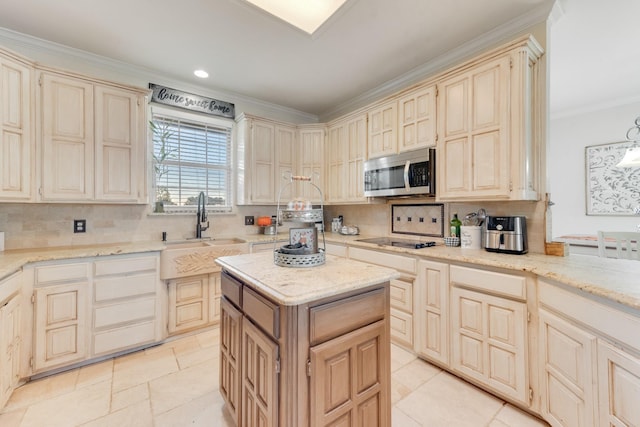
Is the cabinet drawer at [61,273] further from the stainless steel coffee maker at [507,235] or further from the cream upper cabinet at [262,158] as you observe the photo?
the stainless steel coffee maker at [507,235]

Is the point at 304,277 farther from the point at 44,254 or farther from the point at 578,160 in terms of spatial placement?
the point at 578,160

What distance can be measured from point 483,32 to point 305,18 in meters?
1.58

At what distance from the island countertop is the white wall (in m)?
4.30

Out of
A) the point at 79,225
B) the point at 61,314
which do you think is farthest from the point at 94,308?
the point at 79,225

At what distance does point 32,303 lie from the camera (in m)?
1.99

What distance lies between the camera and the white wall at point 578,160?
375 centimetres

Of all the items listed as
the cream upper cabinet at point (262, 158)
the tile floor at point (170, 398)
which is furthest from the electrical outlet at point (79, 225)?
the cream upper cabinet at point (262, 158)

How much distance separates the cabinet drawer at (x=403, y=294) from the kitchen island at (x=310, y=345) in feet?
3.55

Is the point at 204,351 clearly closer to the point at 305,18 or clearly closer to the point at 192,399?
the point at 192,399

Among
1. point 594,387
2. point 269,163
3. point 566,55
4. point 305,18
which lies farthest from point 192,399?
point 566,55

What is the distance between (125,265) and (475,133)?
3.21m

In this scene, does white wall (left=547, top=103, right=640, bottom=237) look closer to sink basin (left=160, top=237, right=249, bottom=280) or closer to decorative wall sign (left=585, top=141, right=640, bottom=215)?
decorative wall sign (left=585, top=141, right=640, bottom=215)

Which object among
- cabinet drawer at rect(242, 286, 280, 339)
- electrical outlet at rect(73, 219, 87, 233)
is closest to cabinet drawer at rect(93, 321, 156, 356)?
electrical outlet at rect(73, 219, 87, 233)

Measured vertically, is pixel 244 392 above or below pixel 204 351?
above
